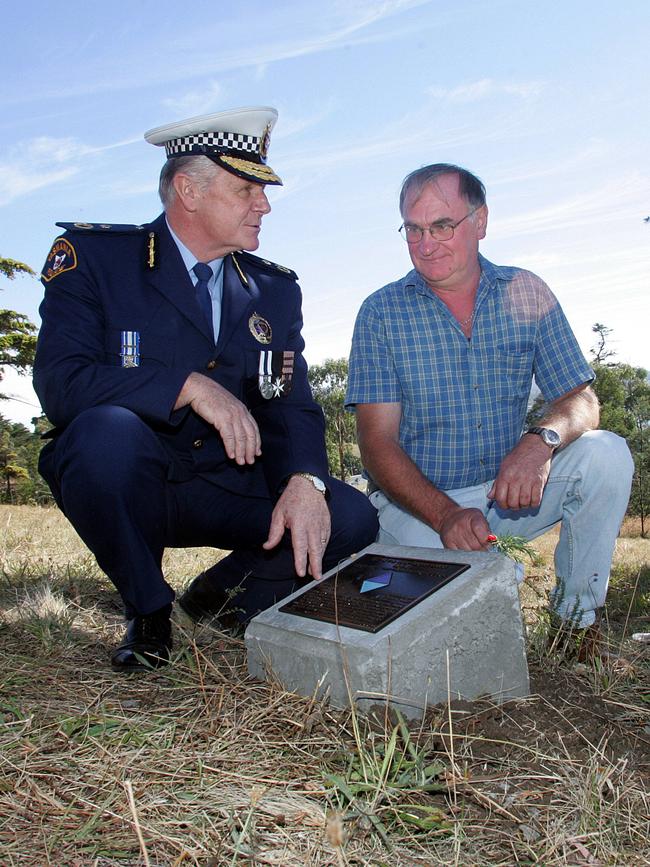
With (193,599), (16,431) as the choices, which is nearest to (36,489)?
(16,431)

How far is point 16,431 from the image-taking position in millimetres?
31844

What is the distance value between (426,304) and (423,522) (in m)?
1.03

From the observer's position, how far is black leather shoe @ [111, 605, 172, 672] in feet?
8.86

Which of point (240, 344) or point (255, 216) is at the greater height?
point (255, 216)

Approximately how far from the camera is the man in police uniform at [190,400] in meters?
2.79

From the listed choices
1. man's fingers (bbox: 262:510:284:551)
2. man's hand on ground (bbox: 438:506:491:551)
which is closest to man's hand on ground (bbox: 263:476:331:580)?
man's fingers (bbox: 262:510:284:551)

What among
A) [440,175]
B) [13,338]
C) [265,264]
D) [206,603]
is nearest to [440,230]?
[440,175]

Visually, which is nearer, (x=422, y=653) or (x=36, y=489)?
(x=422, y=653)

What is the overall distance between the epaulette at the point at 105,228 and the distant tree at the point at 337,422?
32881 mm

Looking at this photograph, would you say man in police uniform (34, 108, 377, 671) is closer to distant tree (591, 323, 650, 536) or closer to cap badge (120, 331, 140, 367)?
cap badge (120, 331, 140, 367)

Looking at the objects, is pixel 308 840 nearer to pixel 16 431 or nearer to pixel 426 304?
pixel 426 304

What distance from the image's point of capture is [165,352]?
3.22 m

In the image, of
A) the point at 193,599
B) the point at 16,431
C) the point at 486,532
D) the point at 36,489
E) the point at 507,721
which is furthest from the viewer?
the point at 16,431

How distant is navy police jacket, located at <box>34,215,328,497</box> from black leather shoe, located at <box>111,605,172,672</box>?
66cm
